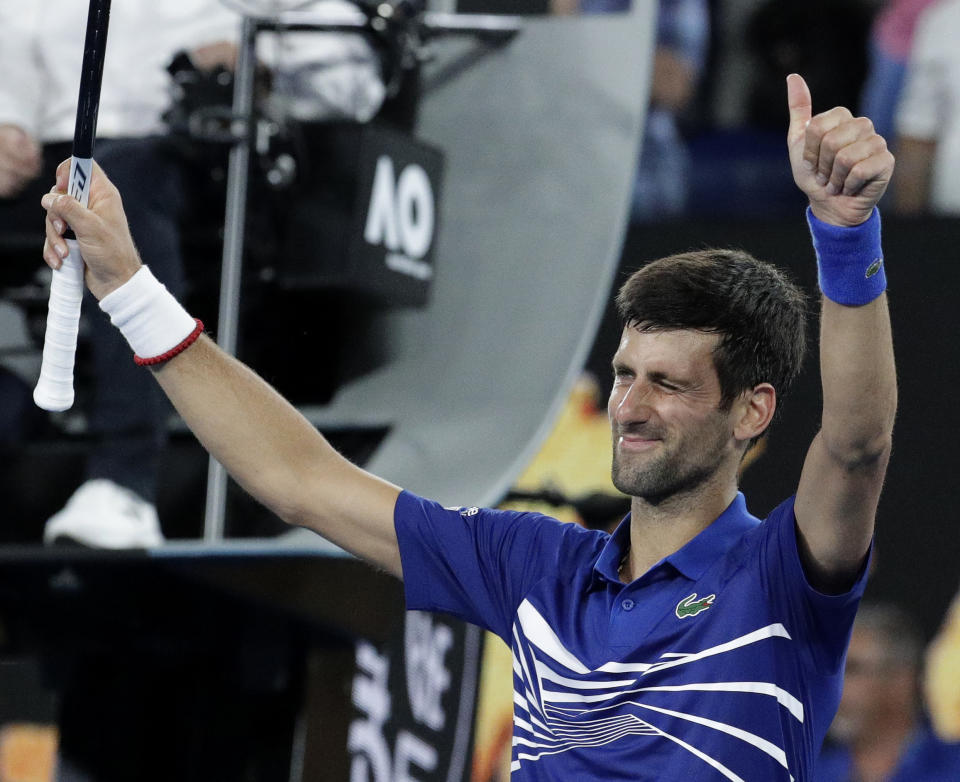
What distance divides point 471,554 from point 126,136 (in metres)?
1.17

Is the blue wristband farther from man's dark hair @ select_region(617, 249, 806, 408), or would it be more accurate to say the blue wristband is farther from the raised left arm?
man's dark hair @ select_region(617, 249, 806, 408)

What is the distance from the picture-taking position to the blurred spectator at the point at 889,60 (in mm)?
4738

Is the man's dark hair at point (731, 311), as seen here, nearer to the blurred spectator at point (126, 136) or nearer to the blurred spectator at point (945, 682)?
the blurred spectator at point (126, 136)

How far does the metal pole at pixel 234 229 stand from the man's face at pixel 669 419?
1136 mm

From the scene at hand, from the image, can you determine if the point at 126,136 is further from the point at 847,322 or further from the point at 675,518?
the point at 847,322

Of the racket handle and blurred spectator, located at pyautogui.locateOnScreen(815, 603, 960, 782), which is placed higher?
the racket handle

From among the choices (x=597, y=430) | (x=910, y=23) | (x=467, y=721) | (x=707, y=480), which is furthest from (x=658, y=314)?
(x=910, y=23)

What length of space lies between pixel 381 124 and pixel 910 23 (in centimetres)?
218

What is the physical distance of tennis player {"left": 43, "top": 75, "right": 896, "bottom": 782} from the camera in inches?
68.5

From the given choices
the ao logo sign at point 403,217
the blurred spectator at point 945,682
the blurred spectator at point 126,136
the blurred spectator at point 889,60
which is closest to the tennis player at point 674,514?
the blurred spectator at point 126,136

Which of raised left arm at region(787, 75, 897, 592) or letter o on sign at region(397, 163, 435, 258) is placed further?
letter o on sign at region(397, 163, 435, 258)

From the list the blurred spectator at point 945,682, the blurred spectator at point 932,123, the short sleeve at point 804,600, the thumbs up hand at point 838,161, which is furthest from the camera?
the blurred spectator at point 932,123

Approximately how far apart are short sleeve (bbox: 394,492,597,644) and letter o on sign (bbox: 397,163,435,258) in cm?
108

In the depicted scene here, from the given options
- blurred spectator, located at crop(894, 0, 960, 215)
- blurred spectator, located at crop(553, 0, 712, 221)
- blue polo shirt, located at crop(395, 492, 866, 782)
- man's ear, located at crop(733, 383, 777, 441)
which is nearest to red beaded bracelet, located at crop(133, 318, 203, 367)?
blue polo shirt, located at crop(395, 492, 866, 782)
